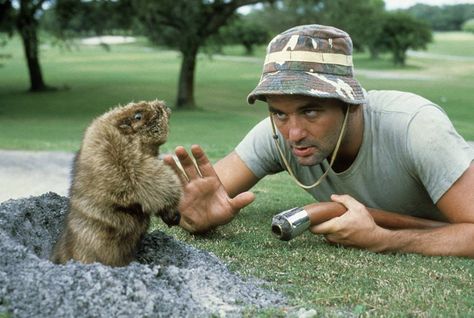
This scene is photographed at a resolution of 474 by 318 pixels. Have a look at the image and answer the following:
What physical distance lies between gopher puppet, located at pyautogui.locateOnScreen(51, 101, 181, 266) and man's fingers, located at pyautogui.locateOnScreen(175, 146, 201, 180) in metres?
0.87

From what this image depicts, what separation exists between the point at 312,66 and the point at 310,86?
0.74ft

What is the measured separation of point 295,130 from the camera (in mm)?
4398

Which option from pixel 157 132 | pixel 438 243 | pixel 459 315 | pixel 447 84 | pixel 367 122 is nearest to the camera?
pixel 459 315

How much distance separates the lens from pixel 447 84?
4094 cm

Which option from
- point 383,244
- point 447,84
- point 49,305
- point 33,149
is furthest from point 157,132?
point 447,84

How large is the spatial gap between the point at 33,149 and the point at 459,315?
1207 centimetres

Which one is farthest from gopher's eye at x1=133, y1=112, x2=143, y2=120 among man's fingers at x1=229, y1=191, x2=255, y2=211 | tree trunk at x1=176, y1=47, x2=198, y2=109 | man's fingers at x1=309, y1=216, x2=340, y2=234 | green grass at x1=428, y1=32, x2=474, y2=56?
green grass at x1=428, y1=32, x2=474, y2=56

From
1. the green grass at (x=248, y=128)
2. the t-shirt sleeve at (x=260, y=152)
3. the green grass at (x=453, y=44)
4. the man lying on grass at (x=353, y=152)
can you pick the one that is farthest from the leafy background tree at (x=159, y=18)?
the green grass at (x=453, y=44)

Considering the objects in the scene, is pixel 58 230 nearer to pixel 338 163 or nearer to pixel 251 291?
pixel 251 291

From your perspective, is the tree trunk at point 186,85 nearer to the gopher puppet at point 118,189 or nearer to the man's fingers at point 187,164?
the man's fingers at point 187,164

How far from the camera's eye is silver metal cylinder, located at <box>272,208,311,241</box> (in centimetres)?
442

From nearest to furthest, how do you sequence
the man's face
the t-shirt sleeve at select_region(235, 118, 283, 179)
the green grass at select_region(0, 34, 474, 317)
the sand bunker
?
the sand bunker
the green grass at select_region(0, 34, 474, 317)
the man's face
the t-shirt sleeve at select_region(235, 118, 283, 179)

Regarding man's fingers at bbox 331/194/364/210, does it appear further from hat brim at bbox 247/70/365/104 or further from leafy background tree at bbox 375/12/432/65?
leafy background tree at bbox 375/12/432/65

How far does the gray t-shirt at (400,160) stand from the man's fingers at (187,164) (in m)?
0.79
